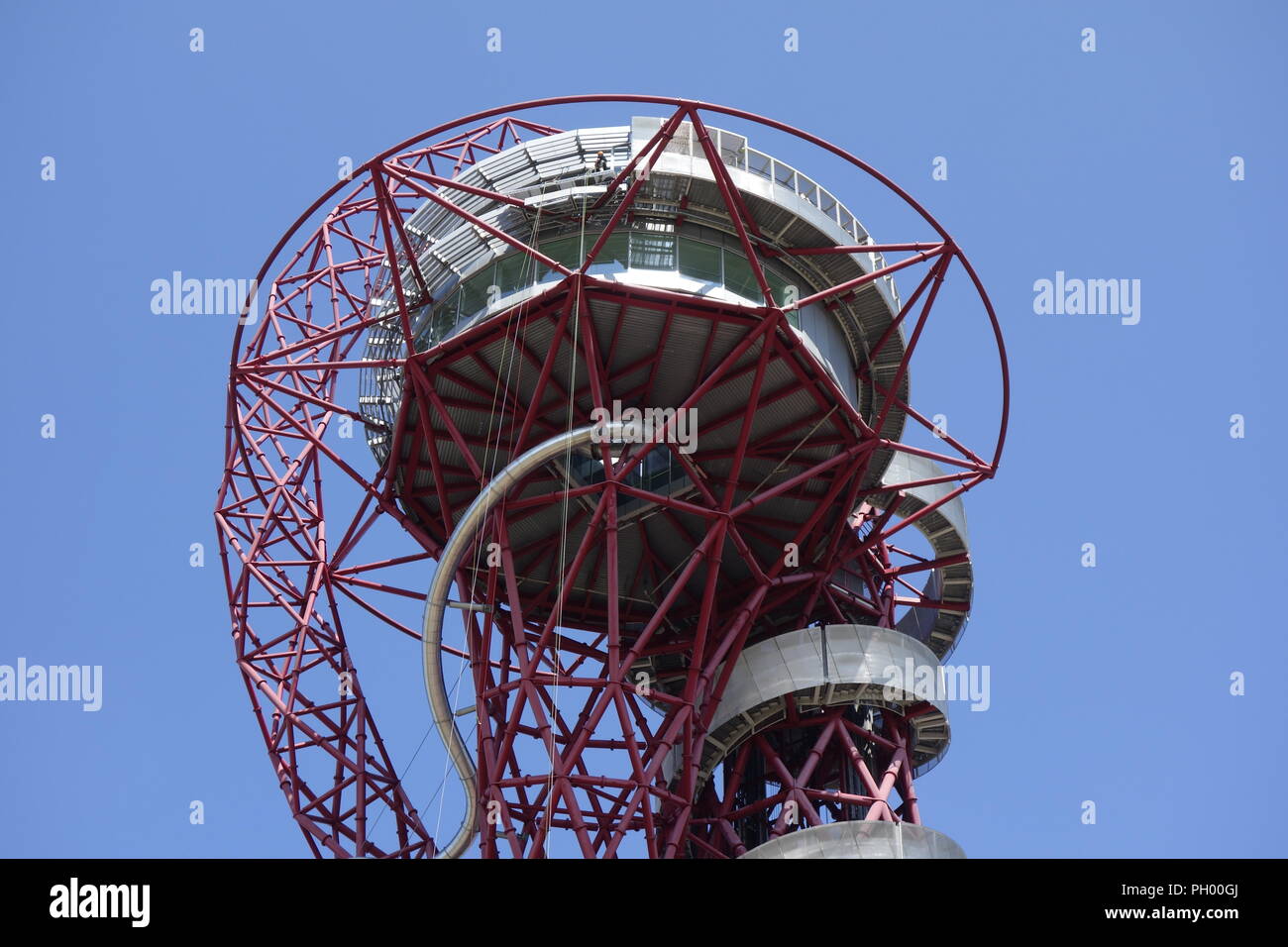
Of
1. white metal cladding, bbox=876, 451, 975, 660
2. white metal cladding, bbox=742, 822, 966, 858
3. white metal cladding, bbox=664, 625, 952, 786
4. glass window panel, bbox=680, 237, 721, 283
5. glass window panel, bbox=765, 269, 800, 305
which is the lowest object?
white metal cladding, bbox=742, 822, 966, 858

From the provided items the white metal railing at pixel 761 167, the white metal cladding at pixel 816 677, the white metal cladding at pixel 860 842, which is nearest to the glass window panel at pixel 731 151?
the white metal railing at pixel 761 167

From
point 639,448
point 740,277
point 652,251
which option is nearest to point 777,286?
point 740,277

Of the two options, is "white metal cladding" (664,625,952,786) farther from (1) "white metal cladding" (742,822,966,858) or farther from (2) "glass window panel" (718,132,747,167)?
(2) "glass window panel" (718,132,747,167)

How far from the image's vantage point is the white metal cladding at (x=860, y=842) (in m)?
45.2

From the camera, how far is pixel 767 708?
50.3 metres

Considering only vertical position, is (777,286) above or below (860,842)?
above

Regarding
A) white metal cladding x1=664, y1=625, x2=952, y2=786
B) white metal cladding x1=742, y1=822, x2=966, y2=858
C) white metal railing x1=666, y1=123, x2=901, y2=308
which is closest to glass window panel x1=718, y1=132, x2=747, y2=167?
white metal railing x1=666, y1=123, x2=901, y2=308

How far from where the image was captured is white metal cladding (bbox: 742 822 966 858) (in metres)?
45.2

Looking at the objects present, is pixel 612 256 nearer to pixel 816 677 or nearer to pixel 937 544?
pixel 816 677

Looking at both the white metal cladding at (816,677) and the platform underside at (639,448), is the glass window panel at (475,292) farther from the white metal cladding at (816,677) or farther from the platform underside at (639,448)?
the white metal cladding at (816,677)

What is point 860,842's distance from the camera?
45406 mm

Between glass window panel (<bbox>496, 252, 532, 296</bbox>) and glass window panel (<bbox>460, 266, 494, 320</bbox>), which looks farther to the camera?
glass window panel (<bbox>460, 266, 494, 320</bbox>)
